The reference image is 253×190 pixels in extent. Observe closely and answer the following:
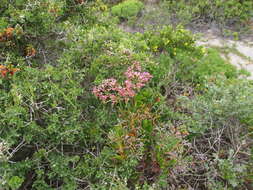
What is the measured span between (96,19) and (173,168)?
7.59 ft

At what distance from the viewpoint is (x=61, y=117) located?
6.78 feet

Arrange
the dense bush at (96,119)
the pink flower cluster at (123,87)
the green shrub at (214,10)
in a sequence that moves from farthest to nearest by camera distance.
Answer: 1. the green shrub at (214,10)
2. the pink flower cluster at (123,87)
3. the dense bush at (96,119)

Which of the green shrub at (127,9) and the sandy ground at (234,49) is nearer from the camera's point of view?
the sandy ground at (234,49)

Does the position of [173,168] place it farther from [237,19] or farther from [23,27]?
[237,19]

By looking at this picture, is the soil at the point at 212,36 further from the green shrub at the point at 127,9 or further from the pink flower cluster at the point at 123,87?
the pink flower cluster at the point at 123,87

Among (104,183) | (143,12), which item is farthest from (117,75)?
(143,12)

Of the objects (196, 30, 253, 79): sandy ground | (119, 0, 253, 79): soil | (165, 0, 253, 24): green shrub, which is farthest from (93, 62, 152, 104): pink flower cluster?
(165, 0, 253, 24): green shrub

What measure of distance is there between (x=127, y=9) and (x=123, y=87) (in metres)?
4.15

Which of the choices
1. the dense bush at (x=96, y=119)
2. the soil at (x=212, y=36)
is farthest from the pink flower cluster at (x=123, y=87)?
the soil at (x=212, y=36)

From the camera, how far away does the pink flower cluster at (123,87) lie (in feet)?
6.97

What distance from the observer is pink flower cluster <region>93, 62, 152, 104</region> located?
2125 millimetres

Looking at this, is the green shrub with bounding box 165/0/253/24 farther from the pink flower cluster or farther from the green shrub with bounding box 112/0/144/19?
the pink flower cluster

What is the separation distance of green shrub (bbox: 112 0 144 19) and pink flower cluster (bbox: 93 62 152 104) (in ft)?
12.7

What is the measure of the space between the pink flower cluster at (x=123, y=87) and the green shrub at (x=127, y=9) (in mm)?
3871
